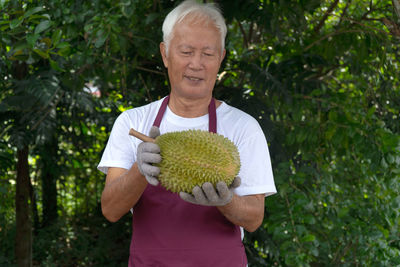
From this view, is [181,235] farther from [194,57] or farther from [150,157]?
[194,57]

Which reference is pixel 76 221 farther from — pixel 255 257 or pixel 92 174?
pixel 255 257

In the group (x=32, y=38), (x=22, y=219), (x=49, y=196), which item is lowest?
(x=49, y=196)

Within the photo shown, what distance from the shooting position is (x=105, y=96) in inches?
154

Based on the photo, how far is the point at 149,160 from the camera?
1330mm

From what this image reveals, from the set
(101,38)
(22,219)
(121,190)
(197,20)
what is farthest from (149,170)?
(22,219)

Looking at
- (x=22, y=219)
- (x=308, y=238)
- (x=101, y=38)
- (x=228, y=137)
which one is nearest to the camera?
(x=228, y=137)

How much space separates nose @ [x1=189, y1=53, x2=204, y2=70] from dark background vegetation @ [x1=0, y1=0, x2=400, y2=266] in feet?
1.87

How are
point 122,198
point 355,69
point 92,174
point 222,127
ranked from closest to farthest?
point 122,198 → point 222,127 → point 355,69 → point 92,174

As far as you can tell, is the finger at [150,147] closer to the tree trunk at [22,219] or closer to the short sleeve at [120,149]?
the short sleeve at [120,149]

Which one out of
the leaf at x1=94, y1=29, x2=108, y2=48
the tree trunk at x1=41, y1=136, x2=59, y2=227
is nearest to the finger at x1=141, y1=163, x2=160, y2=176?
the leaf at x1=94, y1=29, x2=108, y2=48

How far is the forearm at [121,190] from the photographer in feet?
4.83

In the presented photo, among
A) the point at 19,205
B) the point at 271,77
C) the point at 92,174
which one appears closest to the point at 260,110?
the point at 271,77

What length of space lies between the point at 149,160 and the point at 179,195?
1.12ft

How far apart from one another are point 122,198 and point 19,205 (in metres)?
2.73
